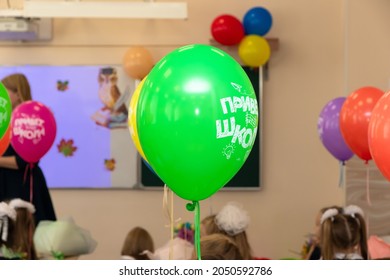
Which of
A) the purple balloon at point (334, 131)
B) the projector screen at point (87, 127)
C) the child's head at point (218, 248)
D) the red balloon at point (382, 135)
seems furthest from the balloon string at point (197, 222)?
the projector screen at point (87, 127)

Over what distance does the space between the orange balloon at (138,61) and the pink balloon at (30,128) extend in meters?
1.52

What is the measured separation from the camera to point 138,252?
355cm

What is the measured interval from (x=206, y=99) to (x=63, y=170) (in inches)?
158

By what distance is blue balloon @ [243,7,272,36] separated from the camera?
5.43 meters

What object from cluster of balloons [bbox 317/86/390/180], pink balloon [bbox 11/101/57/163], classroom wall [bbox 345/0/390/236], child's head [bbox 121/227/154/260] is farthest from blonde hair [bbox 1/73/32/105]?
classroom wall [bbox 345/0/390/236]

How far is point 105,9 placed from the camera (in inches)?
178

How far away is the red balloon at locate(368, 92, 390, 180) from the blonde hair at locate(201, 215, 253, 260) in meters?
1.11

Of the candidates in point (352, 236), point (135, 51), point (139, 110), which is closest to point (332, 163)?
point (135, 51)

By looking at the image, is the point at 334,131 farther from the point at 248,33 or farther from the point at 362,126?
the point at 248,33

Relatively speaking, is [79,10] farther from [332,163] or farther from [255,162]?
[332,163]

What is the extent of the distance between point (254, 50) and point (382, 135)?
126 inches

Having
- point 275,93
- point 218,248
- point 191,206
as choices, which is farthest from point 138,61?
point 191,206

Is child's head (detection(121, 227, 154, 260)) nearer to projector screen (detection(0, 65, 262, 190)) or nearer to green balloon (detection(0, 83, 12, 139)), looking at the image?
green balloon (detection(0, 83, 12, 139))

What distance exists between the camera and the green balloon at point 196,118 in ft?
6.10
